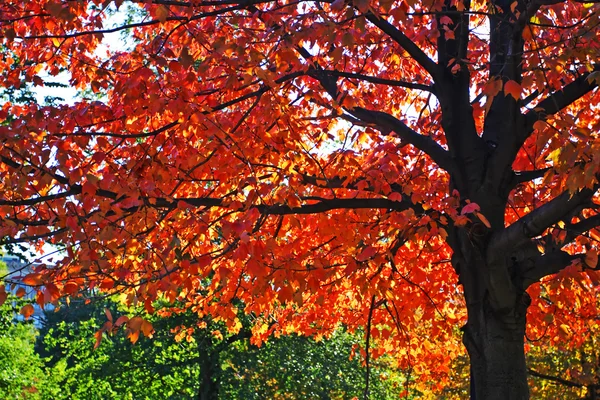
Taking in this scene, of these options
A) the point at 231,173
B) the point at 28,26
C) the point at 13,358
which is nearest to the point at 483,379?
the point at 231,173

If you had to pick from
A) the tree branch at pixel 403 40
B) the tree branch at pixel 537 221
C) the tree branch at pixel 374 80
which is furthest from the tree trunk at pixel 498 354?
the tree branch at pixel 403 40

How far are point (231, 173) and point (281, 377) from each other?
13.5 meters

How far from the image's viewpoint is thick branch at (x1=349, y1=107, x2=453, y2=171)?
8.30 meters

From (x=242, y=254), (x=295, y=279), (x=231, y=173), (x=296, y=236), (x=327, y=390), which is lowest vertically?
(x=242, y=254)

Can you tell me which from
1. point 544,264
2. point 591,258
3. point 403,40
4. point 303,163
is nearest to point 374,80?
point 403,40

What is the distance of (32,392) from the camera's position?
20.9m

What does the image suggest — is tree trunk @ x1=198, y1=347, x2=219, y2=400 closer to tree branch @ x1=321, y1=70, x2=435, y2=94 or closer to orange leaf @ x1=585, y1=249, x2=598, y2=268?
tree branch @ x1=321, y1=70, x2=435, y2=94

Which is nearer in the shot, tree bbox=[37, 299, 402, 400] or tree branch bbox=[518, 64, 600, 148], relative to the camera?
tree branch bbox=[518, 64, 600, 148]

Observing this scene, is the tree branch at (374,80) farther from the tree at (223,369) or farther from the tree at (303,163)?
the tree at (223,369)

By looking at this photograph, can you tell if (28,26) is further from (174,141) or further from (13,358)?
(13,358)

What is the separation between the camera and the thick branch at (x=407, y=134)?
327 inches

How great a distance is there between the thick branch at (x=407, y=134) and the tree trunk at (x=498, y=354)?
1.62m

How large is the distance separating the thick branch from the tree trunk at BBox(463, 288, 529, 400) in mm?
1617

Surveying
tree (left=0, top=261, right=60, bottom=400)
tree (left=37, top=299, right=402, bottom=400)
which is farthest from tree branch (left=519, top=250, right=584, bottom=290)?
tree (left=0, top=261, right=60, bottom=400)
